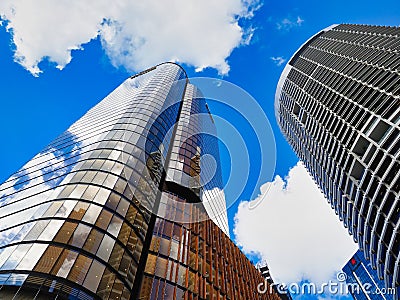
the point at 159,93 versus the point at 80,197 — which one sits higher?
the point at 159,93

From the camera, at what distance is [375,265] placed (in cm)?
4191

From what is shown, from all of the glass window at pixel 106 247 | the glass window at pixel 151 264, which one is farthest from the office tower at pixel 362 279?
the glass window at pixel 106 247

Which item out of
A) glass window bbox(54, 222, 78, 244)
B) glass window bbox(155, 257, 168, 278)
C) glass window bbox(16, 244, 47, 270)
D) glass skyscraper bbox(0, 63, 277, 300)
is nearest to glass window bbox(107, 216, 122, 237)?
glass skyscraper bbox(0, 63, 277, 300)

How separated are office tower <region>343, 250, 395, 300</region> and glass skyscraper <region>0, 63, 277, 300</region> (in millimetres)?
86981

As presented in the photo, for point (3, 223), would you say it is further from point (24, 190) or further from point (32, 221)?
point (24, 190)

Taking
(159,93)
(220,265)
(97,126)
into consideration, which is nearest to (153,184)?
(220,265)

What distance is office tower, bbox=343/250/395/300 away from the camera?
113m

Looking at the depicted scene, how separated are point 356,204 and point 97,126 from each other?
39.0 m

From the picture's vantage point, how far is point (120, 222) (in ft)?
82.6

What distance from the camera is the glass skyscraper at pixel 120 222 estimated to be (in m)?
19.4

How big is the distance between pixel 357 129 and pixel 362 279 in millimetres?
105259

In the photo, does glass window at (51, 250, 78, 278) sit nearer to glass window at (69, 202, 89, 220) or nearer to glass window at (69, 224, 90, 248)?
glass window at (69, 224, 90, 248)

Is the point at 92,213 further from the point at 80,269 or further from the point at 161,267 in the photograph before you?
the point at 161,267

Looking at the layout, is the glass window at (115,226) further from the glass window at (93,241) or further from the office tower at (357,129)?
the office tower at (357,129)
